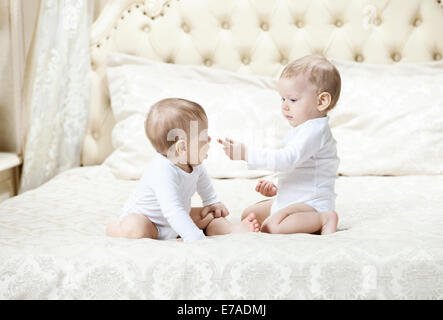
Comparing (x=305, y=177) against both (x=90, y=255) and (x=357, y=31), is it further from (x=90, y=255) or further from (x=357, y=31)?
(x=357, y=31)

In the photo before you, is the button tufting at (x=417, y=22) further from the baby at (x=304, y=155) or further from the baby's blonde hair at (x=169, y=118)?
the baby's blonde hair at (x=169, y=118)

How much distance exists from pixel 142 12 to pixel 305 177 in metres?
1.53

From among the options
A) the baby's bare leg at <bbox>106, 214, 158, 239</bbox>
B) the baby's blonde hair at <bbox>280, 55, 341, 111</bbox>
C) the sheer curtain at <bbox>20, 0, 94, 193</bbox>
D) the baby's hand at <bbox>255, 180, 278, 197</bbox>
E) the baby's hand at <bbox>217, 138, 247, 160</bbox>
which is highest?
the sheer curtain at <bbox>20, 0, 94, 193</bbox>

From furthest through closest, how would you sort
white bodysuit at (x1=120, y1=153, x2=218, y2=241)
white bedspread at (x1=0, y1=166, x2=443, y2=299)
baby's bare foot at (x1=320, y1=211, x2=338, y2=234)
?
1. baby's bare foot at (x1=320, y1=211, x2=338, y2=234)
2. white bodysuit at (x1=120, y1=153, x2=218, y2=241)
3. white bedspread at (x1=0, y1=166, x2=443, y2=299)

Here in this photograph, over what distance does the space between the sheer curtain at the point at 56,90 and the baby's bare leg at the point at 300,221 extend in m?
1.37

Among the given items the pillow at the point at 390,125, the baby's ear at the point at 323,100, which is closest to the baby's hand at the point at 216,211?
the baby's ear at the point at 323,100

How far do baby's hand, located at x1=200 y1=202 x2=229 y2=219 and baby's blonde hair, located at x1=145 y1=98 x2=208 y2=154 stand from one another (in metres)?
0.25

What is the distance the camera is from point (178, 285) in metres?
1.06

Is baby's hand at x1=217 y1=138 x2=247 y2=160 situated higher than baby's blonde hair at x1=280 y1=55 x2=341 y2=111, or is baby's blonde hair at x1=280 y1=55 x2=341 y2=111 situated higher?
baby's blonde hair at x1=280 y1=55 x2=341 y2=111

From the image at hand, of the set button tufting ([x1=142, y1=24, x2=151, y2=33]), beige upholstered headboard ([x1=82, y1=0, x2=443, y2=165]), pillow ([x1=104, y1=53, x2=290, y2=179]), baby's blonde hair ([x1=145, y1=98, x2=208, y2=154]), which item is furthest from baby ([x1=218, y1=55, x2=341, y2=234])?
button tufting ([x1=142, y1=24, x2=151, y2=33])

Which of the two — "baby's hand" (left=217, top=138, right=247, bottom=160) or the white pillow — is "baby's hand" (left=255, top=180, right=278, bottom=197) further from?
the white pillow

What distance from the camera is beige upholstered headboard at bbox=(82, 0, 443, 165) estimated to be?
8.25ft

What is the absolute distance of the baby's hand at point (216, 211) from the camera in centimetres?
144

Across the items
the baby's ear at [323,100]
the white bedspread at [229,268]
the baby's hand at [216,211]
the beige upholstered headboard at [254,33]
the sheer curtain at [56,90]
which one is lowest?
the white bedspread at [229,268]
